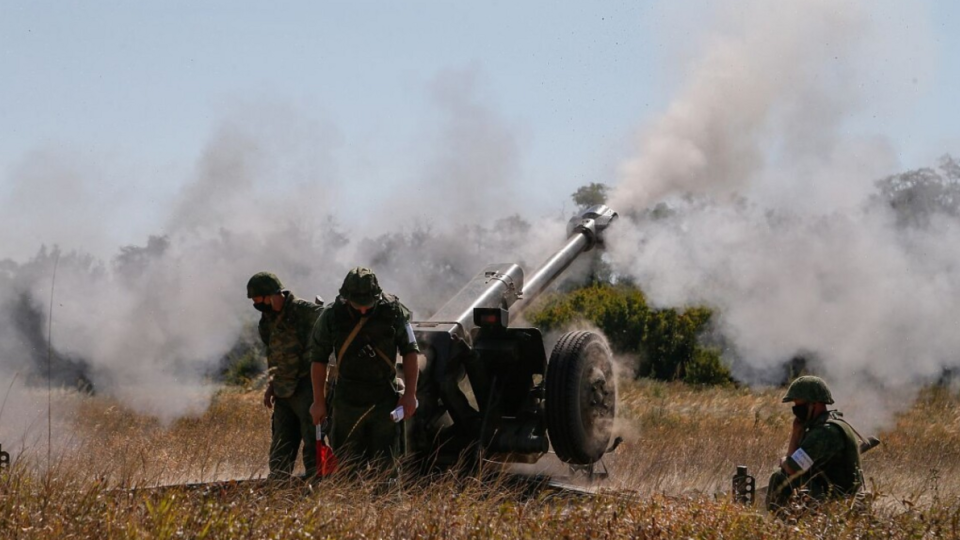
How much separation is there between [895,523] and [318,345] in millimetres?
3590

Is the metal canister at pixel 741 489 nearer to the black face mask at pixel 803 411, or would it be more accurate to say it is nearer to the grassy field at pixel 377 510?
the grassy field at pixel 377 510

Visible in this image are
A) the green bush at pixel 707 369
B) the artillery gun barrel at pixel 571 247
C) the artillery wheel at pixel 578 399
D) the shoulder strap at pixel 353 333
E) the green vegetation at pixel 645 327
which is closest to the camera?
the shoulder strap at pixel 353 333

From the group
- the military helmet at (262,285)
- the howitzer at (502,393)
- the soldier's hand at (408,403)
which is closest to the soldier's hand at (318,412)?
the soldier's hand at (408,403)

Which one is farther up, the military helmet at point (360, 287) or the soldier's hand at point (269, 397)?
the military helmet at point (360, 287)

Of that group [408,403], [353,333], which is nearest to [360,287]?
[353,333]

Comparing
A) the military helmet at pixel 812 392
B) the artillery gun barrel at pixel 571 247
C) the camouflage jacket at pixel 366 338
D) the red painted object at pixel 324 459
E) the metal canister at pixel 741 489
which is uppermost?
the artillery gun barrel at pixel 571 247

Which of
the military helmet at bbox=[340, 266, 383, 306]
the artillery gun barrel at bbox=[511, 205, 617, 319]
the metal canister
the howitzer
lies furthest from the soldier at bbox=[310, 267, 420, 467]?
the artillery gun barrel at bbox=[511, 205, 617, 319]

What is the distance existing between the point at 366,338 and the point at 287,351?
1.20 metres

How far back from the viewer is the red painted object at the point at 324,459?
7418 mm

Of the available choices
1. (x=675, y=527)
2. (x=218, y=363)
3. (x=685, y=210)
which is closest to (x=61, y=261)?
(x=218, y=363)

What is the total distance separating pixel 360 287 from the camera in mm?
7578

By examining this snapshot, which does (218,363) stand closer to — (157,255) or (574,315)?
(157,255)

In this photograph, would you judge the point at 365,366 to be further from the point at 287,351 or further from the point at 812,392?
the point at 812,392

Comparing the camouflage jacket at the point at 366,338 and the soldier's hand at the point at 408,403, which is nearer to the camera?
the soldier's hand at the point at 408,403
